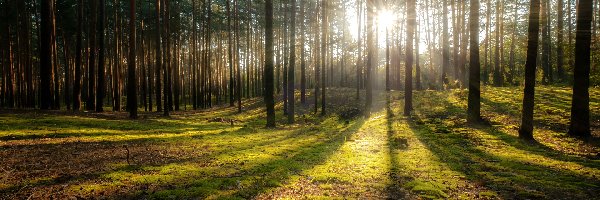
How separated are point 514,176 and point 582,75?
7821 millimetres

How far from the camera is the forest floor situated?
22.6 ft

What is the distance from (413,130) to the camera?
57.4 feet

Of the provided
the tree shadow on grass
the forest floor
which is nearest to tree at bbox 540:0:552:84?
the forest floor

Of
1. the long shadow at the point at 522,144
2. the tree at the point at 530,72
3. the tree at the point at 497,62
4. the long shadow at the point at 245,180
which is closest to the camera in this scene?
the long shadow at the point at 245,180

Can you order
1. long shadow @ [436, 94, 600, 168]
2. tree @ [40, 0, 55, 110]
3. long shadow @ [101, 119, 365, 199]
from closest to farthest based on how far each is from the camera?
1. long shadow @ [101, 119, 365, 199]
2. long shadow @ [436, 94, 600, 168]
3. tree @ [40, 0, 55, 110]

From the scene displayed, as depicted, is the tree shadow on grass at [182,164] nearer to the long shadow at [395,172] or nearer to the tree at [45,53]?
the long shadow at [395,172]

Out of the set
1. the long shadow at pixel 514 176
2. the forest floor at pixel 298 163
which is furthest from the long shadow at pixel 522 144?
the long shadow at pixel 514 176

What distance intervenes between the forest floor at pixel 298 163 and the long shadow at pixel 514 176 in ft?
0.07

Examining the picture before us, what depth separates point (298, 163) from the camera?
32.8 ft

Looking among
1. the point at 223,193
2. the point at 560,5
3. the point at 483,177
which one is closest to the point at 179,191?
the point at 223,193

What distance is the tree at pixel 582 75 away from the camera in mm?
12906

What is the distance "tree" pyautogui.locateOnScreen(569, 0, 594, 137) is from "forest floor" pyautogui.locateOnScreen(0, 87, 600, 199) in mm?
560

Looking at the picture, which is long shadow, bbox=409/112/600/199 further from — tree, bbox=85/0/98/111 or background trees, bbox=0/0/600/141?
tree, bbox=85/0/98/111

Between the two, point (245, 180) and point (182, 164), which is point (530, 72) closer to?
point (245, 180)
